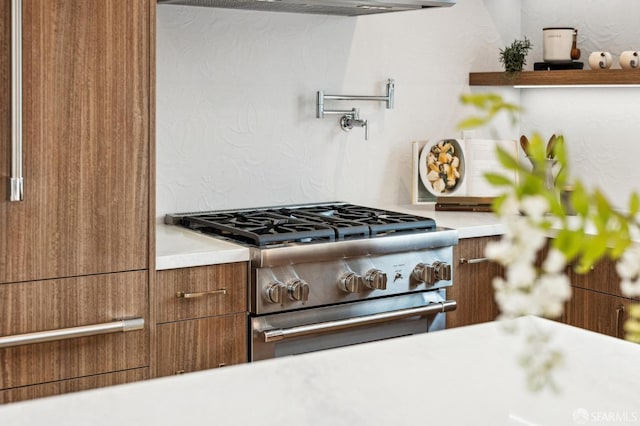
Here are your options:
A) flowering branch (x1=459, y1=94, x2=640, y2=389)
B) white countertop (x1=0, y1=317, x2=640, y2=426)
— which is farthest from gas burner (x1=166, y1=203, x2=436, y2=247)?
flowering branch (x1=459, y1=94, x2=640, y2=389)

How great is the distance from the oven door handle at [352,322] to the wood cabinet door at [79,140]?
49 centimetres

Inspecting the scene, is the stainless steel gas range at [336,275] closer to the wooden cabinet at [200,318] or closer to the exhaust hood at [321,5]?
the wooden cabinet at [200,318]

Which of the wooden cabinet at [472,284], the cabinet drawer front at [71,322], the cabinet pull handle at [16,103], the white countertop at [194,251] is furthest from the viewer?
the wooden cabinet at [472,284]

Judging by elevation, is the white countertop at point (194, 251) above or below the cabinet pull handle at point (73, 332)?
above

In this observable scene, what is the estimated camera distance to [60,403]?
119cm

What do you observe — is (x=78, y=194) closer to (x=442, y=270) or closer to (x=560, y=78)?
(x=442, y=270)

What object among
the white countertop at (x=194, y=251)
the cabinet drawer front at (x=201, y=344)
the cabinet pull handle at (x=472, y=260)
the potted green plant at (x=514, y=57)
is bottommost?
the cabinet drawer front at (x=201, y=344)

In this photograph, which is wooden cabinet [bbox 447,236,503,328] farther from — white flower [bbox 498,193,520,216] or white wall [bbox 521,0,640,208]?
white flower [bbox 498,193,520,216]

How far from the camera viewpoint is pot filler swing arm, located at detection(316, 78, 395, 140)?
11.1ft

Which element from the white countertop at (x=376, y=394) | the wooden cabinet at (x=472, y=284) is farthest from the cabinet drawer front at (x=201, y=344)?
the white countertop at (x=376, y=394)

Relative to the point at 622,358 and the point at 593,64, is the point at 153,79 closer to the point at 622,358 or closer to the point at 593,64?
the point at 622,358

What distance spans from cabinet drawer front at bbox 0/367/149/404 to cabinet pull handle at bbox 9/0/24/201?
1.73 ft

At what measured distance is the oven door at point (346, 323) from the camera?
2.60 metres

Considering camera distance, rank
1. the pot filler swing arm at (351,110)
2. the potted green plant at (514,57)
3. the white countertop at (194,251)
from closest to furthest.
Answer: the white countertop at (194,251), the pot filler swing arm at (351,110), the potted green plant at (514,57)
